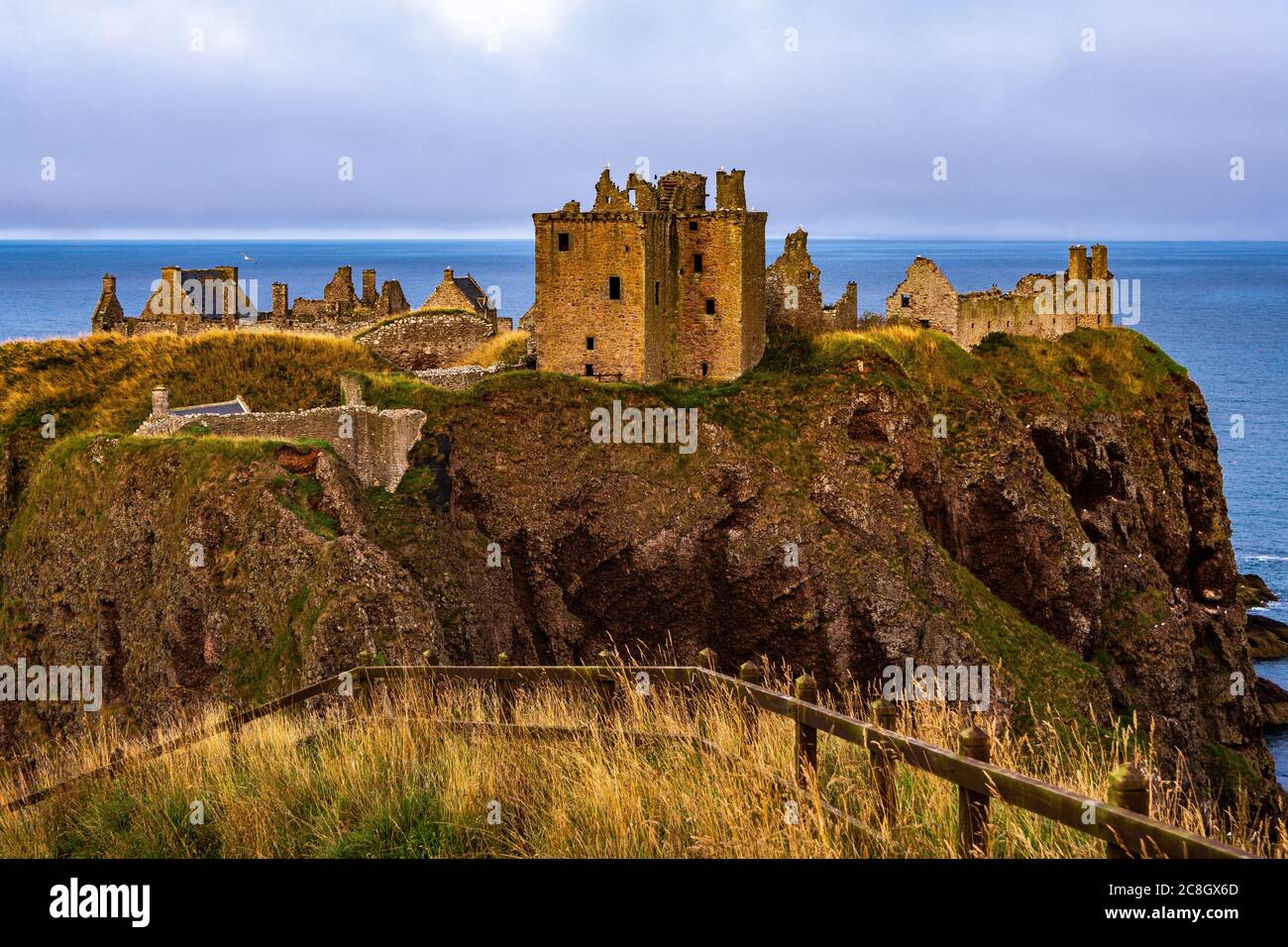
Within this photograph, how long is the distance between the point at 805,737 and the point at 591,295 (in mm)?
41191

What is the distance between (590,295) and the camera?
51469 millimetres

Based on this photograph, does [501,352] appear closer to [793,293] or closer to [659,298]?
[659,298]

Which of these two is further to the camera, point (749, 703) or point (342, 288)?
point (342, 288)

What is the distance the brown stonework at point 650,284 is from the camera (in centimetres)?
5122

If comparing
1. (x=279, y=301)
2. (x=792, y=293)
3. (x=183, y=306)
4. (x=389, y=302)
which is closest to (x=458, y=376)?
(x=792, y=293)

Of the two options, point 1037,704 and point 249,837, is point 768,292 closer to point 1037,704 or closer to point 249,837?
point 1037,704

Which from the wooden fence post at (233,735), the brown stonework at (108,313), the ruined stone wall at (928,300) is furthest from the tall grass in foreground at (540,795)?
the brown stonework at (108,313)

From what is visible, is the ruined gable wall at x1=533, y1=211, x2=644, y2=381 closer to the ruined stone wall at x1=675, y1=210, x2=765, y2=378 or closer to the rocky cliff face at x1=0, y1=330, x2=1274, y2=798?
the rocky cliff face at x1=0, y1=330, x2=1274, y2=798

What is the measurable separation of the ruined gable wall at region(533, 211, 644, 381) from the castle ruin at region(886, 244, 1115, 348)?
13870 mm

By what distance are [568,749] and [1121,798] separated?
597 cm

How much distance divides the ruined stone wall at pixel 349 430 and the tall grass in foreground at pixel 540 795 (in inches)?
936

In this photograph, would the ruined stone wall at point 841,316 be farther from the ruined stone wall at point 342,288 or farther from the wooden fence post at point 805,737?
the wooden fence post at point 805,737

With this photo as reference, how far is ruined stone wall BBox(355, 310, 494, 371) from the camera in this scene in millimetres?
56344

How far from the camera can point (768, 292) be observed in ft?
189
